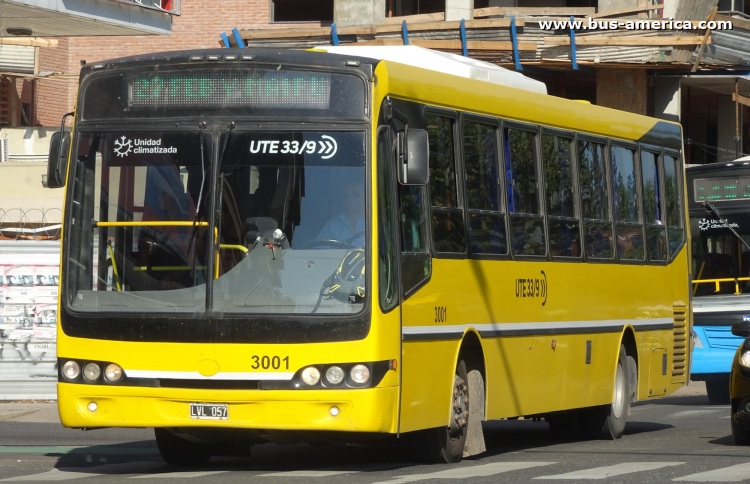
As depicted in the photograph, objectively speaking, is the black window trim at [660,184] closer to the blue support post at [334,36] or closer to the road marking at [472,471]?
the road marking at [472,471]

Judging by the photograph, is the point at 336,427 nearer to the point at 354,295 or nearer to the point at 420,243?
the point at 354,295

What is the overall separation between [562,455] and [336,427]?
325 cm

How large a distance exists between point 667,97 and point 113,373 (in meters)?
21.2

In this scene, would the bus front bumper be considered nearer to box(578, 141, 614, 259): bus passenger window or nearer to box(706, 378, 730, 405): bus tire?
box(578, 141, 614, 259): bus passenger window

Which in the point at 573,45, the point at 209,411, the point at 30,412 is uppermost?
the point at 573,45

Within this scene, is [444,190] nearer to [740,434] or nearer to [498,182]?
[498,182]

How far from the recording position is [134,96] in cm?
1025

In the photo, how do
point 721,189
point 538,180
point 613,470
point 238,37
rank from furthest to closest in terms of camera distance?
point 238,37 → point 721,189 → point 538,180 → point 613,470

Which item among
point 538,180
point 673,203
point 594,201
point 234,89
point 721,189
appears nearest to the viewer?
point 234,89

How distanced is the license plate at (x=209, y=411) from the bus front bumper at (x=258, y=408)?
0.02 metres

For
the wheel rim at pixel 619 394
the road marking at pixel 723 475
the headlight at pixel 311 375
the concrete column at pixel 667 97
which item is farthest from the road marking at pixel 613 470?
the concrete column at pixel 667 97

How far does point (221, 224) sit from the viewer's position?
32.2ft

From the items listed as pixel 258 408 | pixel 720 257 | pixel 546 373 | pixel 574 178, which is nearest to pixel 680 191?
pixel 574 178

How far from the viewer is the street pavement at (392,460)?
32.5 ft
